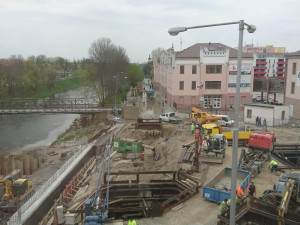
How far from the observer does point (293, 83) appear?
4025cm

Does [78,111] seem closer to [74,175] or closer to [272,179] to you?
[74,175]

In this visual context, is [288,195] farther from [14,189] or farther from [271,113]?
[271,113]

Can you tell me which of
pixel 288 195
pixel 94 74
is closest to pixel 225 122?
pixel 288 195

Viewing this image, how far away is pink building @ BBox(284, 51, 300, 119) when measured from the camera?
3912 cm

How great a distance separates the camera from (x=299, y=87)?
128 feet

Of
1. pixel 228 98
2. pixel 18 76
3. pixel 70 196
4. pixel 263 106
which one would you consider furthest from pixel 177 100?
pixel 18 76

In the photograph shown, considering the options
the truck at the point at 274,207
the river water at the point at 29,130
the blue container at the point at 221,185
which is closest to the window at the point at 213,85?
the river water at the point at 29,130

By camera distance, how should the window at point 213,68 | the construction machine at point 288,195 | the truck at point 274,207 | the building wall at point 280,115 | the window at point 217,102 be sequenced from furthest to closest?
the window at point 217,102
the window at point 213,68
the building wall at point 280,115
the construction machine at point 288,195
the truck at point 274,207

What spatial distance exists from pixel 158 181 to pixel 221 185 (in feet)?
13.0

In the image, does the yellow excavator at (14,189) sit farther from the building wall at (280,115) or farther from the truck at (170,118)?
the building wall at (280,115)

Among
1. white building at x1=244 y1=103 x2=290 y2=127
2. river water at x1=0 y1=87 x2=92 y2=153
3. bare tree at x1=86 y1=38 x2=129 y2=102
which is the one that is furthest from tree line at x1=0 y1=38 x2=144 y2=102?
white building at x1=244 y1=103 x2=290 y2=127

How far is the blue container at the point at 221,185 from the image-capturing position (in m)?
15.0

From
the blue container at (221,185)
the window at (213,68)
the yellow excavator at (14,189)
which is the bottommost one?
the yellow excavator at (14,189)

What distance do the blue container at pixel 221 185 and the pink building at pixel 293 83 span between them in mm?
24525
